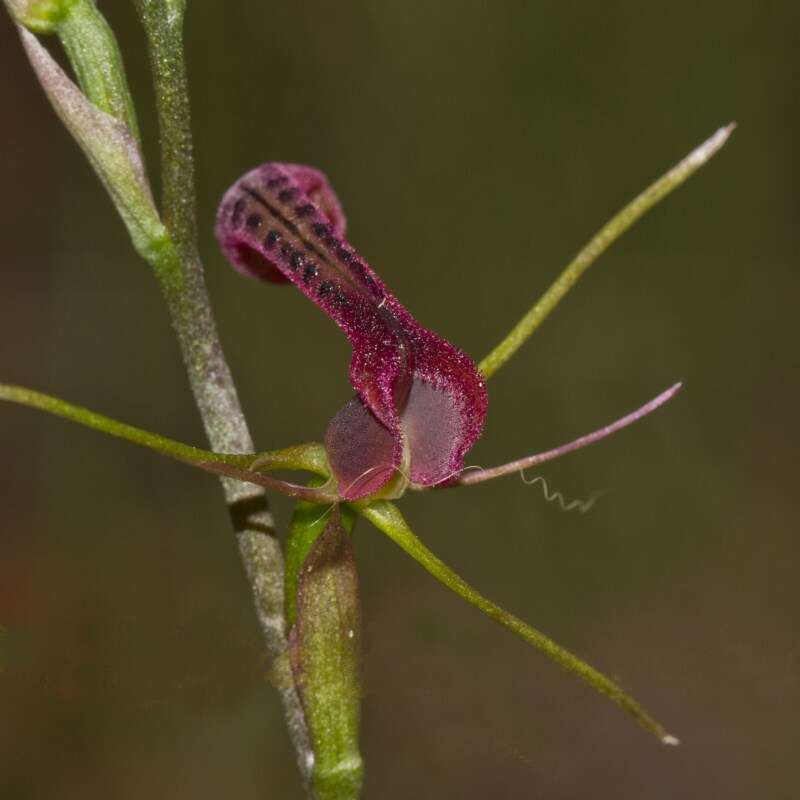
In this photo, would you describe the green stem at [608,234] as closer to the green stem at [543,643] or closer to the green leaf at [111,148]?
the green stem at [543,643]

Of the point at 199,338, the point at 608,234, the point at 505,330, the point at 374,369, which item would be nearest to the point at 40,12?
the point at 199,338

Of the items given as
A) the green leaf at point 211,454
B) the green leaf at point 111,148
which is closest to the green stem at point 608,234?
the green leaf at point 211,454

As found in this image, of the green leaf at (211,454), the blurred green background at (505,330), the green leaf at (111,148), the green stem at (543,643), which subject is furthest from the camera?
the blurred green background at (505,330)

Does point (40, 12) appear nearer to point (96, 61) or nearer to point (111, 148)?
point (96, 61)

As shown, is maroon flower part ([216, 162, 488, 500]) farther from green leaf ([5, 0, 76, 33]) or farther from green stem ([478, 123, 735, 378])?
green leaf ([5, 0, 76, 33])

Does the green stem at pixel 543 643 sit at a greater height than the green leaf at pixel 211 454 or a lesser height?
greater

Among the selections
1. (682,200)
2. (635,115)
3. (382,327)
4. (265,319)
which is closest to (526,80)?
(635,115)
